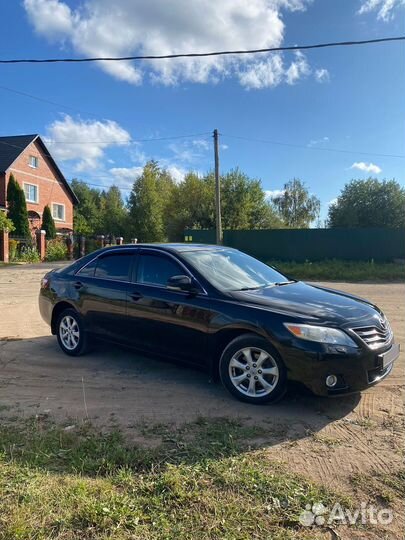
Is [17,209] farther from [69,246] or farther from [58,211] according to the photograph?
[58,211]

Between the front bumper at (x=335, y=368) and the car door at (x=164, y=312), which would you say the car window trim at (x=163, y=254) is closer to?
the car door at (x=164, y=312)

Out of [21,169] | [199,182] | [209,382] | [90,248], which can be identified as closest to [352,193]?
[199,182]

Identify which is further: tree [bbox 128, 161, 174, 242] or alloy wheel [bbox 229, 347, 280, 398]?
tree [bbox 128, 161, 174, 242]

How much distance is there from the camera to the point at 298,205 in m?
69.6

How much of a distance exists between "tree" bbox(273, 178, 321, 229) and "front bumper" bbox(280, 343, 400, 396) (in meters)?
66.1

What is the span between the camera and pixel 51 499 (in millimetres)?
2555

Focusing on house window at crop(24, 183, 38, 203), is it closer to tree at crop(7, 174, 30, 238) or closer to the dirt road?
tree at crop(7, 174, 30, 238)

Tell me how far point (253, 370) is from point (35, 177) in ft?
126

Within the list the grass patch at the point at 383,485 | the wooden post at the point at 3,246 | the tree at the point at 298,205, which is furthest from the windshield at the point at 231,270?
the tree at the point at 298,205

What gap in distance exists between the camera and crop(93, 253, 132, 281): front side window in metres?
5.29

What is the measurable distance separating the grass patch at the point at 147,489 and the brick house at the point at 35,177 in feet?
110

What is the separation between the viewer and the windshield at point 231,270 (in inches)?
181

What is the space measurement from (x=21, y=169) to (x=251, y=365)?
121ft

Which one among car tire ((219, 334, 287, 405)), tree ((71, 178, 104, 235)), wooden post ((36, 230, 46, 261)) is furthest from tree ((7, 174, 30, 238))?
car tire ((219, 334, 287, 405))
